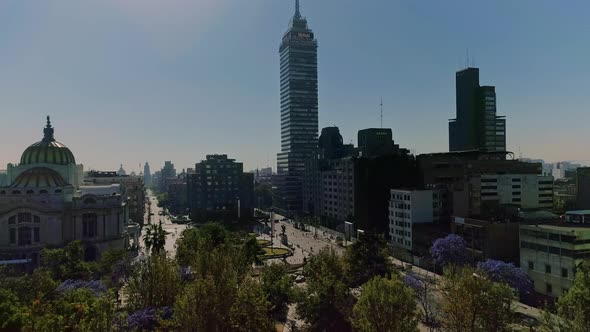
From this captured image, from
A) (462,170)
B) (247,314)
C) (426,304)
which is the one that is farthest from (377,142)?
(247,314)

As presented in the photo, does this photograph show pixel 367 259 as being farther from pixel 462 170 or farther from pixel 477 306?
pixel 462 170

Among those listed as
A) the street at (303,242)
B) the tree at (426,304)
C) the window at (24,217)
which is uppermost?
the window at (24,217)

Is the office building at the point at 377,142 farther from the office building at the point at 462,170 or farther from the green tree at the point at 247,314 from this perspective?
the green tree at the point at 247,314

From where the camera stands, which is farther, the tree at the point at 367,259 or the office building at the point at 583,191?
the office building at the point at 583,191

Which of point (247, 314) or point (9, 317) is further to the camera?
point (9, 317)

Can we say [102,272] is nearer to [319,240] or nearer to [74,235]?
[74,235]

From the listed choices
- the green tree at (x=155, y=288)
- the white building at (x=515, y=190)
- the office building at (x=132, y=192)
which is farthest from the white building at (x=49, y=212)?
the white building at (x=515, y=190)

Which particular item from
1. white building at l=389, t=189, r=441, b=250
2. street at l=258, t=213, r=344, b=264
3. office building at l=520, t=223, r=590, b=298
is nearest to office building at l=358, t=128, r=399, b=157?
street at l=258, t=213, r=344, b=264
